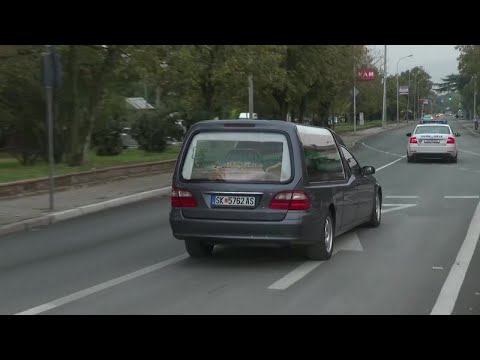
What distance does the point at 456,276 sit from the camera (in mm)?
7797

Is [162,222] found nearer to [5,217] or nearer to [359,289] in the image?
[5,217]

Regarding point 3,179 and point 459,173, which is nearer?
point 3,179

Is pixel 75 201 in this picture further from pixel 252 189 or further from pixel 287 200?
pixel 287 200

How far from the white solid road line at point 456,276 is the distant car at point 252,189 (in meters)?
1.59

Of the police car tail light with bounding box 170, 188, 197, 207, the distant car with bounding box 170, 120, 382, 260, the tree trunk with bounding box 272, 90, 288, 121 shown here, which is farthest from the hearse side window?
the tree trunk with bounding box 272, 90, 288, 121

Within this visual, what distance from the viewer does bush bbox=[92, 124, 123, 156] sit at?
29.1 m

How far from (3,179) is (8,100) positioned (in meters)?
4.77

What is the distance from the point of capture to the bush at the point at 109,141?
1147 inches

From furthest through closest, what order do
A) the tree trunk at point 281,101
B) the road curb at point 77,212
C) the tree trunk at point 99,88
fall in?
1. the tree trunk at point 281,101
2. the tree trunk at point 99,88
3. the road curb at point 77,212

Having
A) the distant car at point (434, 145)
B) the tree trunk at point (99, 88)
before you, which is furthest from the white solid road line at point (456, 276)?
the distant car at point (434, 145)

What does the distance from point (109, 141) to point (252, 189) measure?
22338mm

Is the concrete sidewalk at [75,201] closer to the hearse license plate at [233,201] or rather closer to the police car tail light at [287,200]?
the hearse license plate at [233,201]
